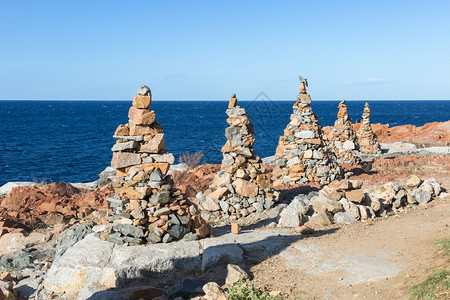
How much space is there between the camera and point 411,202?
12.5m

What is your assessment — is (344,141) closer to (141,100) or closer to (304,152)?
(304,152)

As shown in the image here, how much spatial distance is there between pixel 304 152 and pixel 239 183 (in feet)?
15.4

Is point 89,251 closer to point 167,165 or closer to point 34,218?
point 167,165

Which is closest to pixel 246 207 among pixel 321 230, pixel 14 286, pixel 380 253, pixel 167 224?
pixel 321 230

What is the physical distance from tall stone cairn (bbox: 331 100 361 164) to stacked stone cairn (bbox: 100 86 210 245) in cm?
1620

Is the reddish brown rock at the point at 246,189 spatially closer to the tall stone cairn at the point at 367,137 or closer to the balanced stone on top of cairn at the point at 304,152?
the balanced stone on top of cairn at the point at 304,152

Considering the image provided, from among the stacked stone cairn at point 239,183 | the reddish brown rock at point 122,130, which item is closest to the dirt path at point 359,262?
the stacked stone cairn at point 239,183

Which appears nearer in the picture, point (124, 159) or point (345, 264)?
point (345, 264)

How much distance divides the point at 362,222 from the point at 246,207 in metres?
4.25

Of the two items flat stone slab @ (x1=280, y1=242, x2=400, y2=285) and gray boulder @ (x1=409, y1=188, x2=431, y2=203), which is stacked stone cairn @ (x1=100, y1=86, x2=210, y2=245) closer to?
flat stone slab @ (x1=280, y1=242, x2=400, y2=285)

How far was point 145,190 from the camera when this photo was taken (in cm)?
913

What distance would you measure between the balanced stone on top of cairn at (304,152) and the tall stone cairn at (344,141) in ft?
20.9

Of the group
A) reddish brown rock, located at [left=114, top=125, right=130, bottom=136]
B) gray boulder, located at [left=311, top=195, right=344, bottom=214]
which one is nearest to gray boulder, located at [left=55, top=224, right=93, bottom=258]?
reddish brown rock, located at [left=114, top=125, right=130, bottom=136]

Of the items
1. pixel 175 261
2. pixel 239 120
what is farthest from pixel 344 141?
pixel 175 261
